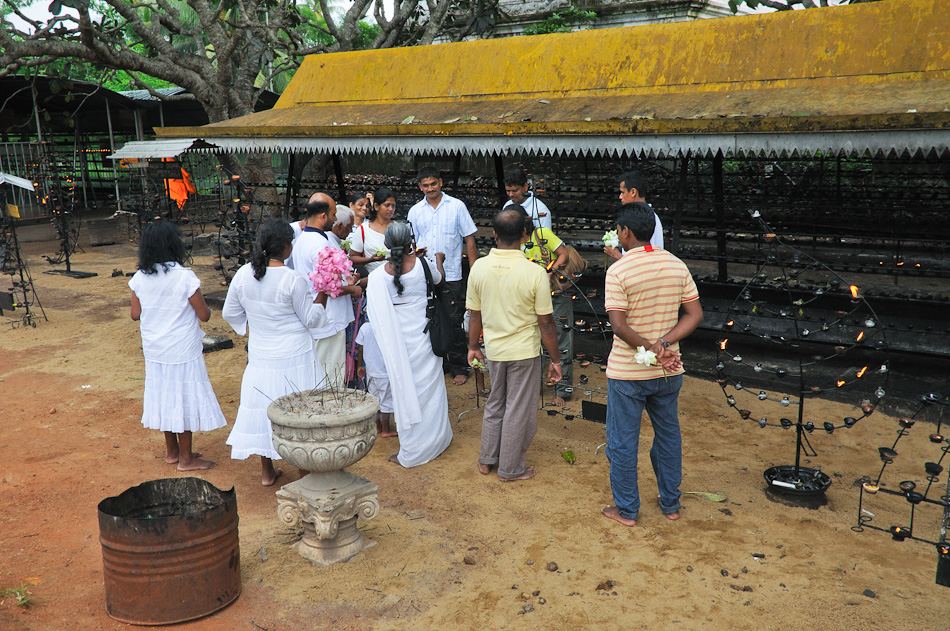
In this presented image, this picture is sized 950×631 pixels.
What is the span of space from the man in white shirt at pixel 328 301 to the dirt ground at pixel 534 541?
0.83 metres

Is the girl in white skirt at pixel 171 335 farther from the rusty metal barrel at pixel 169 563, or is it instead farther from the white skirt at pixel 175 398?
the rusty metal barrel at pixel 169 563

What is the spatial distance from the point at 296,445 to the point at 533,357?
174cm

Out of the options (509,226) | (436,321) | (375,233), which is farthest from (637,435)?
(375,233)

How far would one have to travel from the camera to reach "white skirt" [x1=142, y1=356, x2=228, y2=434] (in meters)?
5.20

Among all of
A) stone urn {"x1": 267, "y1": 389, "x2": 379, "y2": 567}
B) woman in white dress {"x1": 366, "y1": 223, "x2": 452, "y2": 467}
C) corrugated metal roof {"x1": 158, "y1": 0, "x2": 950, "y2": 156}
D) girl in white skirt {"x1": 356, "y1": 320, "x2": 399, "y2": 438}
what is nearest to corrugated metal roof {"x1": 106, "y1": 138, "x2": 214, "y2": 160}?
corrugated metal roof {"x1": 158, "y1": 0, "x2": 950, "y2": 156}

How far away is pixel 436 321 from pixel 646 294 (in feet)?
5.90

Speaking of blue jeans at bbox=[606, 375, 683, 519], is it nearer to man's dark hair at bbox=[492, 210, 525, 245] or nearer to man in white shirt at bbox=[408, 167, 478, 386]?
man's dark hair at bbox=[492, 210, 525, 245]

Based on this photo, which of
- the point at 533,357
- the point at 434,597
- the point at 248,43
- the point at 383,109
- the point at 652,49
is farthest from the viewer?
the point at 248,43

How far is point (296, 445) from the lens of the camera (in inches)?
155

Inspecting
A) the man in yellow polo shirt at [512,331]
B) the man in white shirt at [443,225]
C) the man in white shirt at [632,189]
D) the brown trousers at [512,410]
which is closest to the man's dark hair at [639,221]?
the man in yellow polo shirt at [512,331]

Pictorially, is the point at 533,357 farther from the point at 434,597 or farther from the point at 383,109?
the point at 383,109

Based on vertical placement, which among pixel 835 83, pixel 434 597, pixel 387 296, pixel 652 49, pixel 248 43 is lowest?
pixel 434 597

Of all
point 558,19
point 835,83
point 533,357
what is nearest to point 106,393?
point 533,357

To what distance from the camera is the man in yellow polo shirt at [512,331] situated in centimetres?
480
